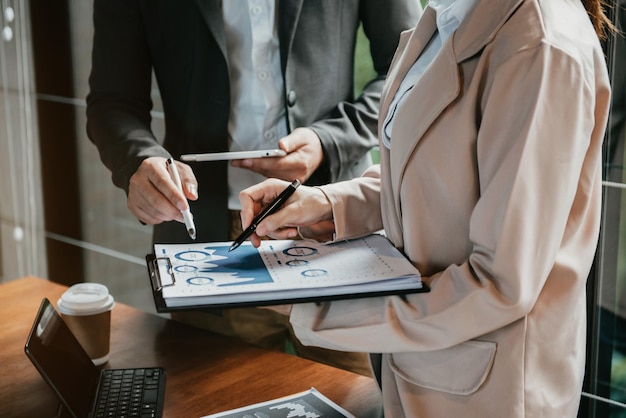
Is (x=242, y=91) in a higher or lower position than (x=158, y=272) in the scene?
higher

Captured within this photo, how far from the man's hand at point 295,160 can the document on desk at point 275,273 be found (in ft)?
1.61

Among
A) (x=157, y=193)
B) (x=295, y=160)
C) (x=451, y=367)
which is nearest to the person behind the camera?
(x=451, y=367)

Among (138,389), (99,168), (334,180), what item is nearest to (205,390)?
(138,389)

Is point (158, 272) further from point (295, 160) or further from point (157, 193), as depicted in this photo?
point (295, 160)

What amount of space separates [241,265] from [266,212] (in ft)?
0.38

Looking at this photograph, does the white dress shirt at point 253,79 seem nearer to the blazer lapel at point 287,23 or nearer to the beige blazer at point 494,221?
the blazer lapel at point 287,23

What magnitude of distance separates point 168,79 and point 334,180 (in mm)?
483

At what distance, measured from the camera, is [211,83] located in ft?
6.02

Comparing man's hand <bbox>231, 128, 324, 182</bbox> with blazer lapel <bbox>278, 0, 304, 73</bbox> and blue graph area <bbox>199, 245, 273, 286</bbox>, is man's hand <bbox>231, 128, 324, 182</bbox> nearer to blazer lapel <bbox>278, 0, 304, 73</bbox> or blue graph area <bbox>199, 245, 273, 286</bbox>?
blazer lapel <bbox>278, 0, 304, 73</bbox>

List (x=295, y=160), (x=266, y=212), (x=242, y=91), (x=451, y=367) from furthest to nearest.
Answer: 1. (x=242, y=91)
2. (x=295, y=160)
3. (x=266, y=212)
4. (x=451, y=367)

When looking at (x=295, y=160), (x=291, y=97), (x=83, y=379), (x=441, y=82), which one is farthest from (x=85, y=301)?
(x=441, y=82)

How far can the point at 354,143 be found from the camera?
179cm

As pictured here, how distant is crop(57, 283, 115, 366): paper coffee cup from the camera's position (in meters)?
1.43

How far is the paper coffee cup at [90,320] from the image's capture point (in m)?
1.43
